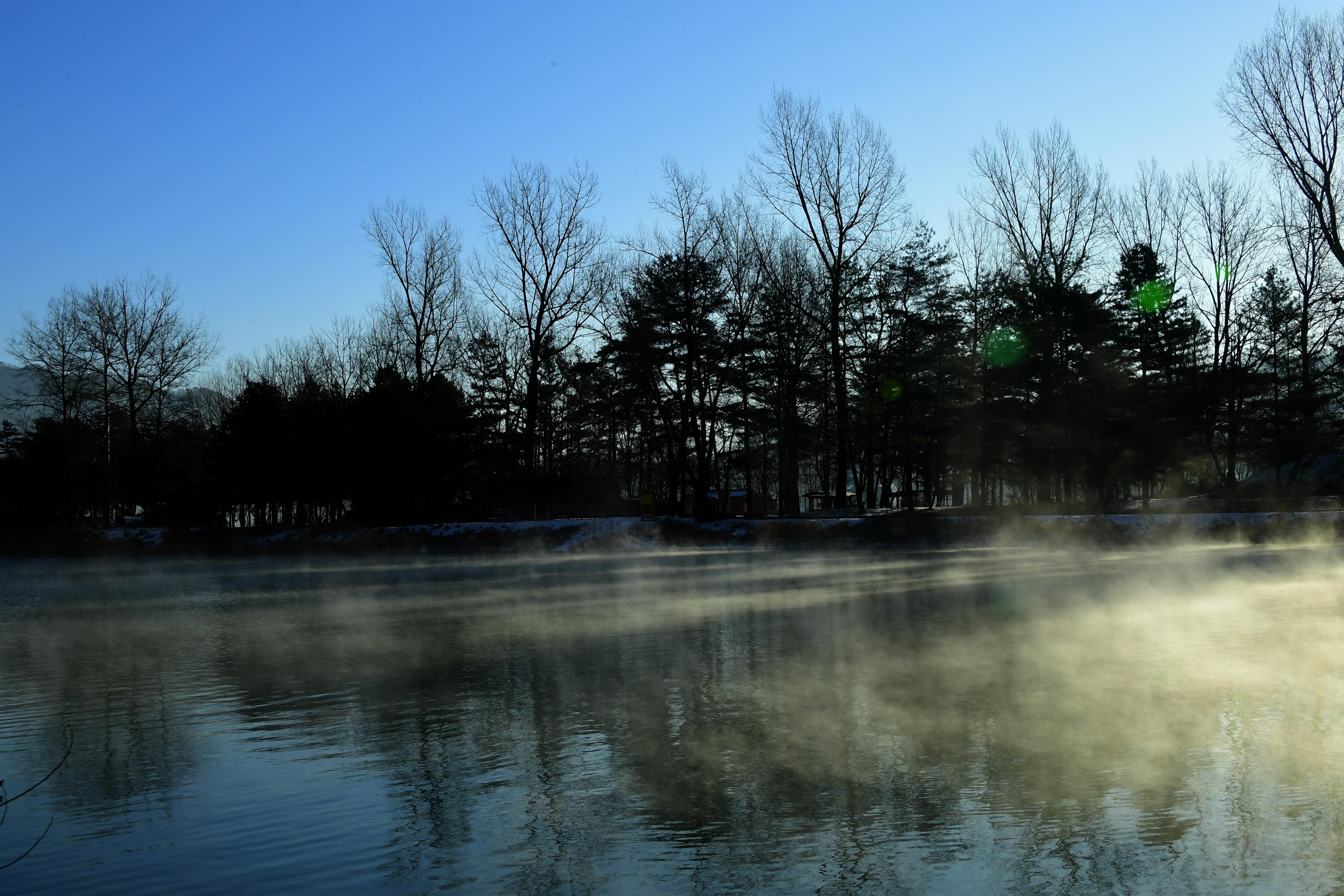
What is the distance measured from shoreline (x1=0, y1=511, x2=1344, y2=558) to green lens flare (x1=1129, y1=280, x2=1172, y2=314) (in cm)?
1650

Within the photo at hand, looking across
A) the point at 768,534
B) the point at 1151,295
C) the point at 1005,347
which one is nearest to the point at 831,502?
the point at 1005,347

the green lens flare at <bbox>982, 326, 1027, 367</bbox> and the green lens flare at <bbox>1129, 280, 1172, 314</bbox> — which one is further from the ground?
the green lens flare at <bbox>1129, 280, 1172, 314</bbox>

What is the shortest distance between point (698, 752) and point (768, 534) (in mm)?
31698

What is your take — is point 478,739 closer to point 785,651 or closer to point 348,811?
point 348,811

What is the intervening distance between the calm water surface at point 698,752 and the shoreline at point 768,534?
1938cm

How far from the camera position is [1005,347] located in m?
49.8

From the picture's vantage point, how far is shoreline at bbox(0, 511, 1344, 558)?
32875 millimetres

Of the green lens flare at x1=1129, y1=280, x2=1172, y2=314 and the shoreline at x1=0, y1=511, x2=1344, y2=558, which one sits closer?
the shoreline at x1=0, y1=511, x2=1344, y2=558

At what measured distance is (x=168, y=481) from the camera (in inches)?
2404

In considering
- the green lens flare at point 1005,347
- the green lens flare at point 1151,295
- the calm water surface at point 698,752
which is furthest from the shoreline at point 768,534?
the calm water surface at point 698,752

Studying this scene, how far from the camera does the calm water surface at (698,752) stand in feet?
15.6

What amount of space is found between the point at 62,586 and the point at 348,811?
74.4ft

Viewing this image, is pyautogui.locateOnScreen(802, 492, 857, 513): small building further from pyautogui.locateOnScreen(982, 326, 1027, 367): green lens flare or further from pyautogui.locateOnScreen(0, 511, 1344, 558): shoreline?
pyautogui.locateOnScreen(982, 326, 1027, 367): green lens flare

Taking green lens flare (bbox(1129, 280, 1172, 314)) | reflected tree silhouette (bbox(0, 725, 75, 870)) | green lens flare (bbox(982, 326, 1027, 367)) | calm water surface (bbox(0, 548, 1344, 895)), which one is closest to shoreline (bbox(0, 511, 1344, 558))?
green lens flare (bbox(982, 326, 1027, 367))
